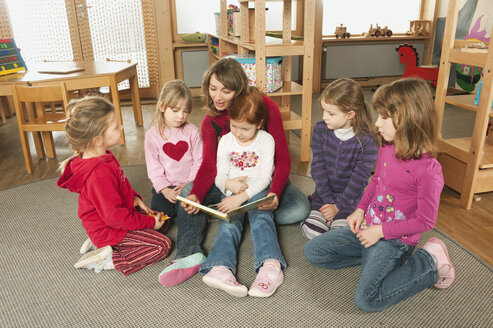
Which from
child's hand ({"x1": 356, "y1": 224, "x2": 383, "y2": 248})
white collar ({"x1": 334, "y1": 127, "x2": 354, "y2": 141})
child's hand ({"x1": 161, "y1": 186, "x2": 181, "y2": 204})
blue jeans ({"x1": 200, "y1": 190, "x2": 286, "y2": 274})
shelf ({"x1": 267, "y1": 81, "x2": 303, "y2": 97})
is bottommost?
blue jeans ({"x1": 200, "y1": 190, "x2": 286, "y2": 274})

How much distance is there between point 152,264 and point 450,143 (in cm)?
169

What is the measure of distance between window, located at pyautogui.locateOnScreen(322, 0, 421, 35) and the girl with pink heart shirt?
3.89 m

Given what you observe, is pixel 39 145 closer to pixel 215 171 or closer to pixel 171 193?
pixel 171 193

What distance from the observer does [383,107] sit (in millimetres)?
1262

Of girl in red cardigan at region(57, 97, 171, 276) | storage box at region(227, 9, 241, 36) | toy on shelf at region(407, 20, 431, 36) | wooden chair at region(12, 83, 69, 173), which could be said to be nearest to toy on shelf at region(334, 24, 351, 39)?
toy on shelf at region(407, 20, 431, 36)

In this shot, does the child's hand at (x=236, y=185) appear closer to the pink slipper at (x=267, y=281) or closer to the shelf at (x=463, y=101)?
the pink slipper at (x=267, y=281)

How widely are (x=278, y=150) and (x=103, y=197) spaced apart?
30.6 inches

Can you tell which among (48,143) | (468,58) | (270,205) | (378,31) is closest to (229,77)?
(270,205)

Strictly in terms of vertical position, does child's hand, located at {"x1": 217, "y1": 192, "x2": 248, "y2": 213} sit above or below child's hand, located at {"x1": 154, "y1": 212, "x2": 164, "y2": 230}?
above

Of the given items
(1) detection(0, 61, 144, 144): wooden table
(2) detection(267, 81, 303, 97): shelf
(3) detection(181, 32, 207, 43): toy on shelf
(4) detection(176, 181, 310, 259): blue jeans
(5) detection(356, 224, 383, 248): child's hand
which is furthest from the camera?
(3) detection(181, 32, 207, 43): toy on shelf

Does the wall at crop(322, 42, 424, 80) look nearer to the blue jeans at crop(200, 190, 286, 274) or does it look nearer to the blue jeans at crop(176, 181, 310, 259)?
the blue jeans at crop(176, 181, 310, 259)

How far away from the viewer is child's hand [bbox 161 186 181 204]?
74.3 inches

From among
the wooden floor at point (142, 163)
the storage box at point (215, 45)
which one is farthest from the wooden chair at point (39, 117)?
the storage box at point (215, 45)

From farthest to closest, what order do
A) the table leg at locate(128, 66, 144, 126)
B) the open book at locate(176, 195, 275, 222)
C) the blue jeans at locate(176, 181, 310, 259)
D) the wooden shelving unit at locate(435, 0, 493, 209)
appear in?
the table leg at locate(128, 66, 144, 126), the wooden shelving unit at locate(435, 0, 493, 209), the blue jeans at locate(176, 181, 310, 259), the open book at locate(176, 195, 275, 222)
